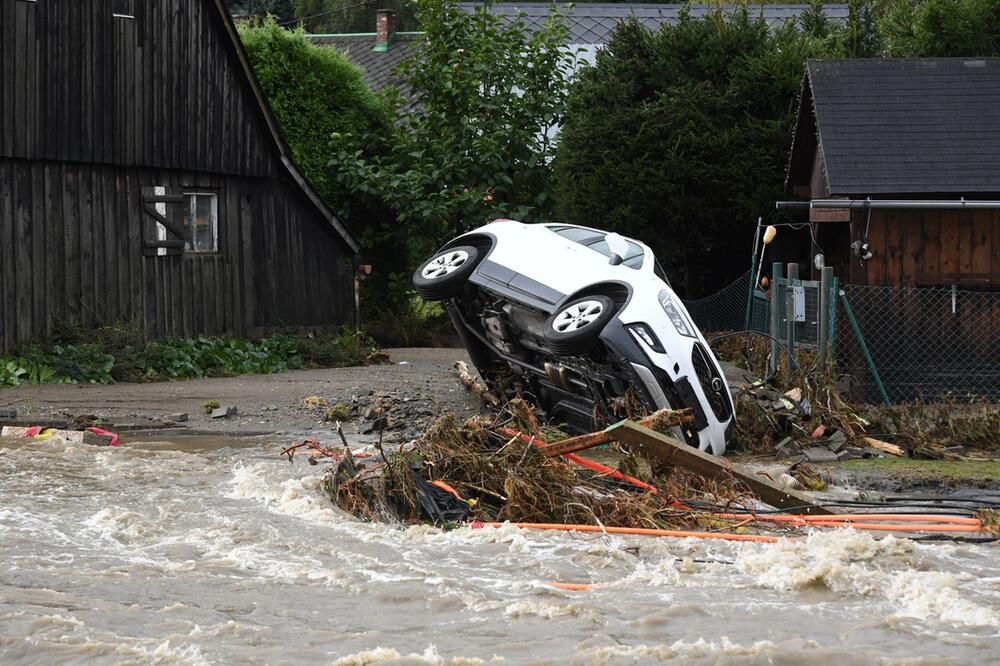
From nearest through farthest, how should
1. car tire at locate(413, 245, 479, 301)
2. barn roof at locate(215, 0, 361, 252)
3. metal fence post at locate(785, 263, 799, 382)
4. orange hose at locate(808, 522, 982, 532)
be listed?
orange hose at locate(808, 522, 982, 532) → car tire at locate(413, 245, 479, 301) → metal fence post at locate(785, 263, 799, 382) → barn roof at locate(215, 0, 361, 252)

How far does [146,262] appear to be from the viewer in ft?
65.7

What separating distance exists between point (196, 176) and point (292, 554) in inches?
518

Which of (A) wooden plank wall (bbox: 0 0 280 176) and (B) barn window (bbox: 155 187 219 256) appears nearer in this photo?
(A) wooden plank wall (bbox: 0 0 280 176)

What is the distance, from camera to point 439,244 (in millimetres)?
25984

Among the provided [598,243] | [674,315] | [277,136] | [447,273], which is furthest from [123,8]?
[674,315]

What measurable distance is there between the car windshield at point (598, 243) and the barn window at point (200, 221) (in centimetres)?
863

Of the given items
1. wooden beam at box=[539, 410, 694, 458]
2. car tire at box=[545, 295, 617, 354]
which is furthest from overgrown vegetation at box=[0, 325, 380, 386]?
wooden beam at box=[539, 410, 694, 458]

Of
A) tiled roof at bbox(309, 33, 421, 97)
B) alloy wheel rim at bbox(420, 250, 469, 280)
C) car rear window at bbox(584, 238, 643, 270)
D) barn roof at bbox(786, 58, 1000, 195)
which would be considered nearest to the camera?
car rear window at bbox(584, 238, 643, 270)

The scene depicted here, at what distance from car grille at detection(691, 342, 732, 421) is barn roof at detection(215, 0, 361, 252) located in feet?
36.7

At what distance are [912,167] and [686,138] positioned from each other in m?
6.31

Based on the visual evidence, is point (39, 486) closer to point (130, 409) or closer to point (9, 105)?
point (130, 409)

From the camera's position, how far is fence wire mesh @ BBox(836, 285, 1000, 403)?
612 inches

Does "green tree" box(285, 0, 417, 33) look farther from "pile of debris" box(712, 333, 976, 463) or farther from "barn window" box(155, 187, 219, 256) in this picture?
"pile of debris" box(712, 333, 976, 463)

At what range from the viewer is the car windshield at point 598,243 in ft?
44.4
